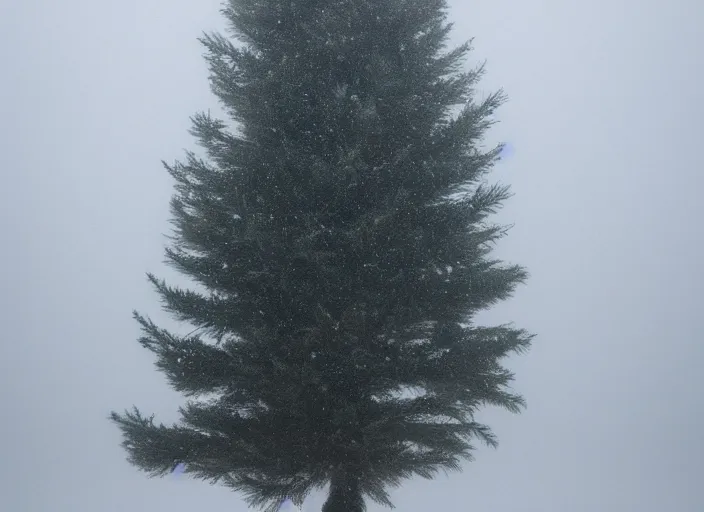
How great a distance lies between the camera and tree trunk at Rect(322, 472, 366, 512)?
6508 millimetres

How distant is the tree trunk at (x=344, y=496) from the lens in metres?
6.51

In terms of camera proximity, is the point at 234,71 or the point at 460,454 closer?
the point at 460,454

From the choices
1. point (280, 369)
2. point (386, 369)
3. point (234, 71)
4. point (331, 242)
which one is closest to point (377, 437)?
point (386, 369)

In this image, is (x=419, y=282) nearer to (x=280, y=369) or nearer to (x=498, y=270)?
(x=498, y=270)

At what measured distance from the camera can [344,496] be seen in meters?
6.52

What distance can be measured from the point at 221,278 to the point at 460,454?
3.67 meters

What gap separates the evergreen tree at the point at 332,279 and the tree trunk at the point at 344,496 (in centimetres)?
2

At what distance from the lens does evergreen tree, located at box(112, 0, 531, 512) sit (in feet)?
20.9

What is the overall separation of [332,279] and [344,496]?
2546 mm

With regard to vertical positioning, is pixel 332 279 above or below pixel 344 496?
above

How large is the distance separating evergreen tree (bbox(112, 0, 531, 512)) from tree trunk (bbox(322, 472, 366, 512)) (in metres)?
0.02

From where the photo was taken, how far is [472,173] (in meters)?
7.42

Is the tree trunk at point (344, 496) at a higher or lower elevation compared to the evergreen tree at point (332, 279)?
lower

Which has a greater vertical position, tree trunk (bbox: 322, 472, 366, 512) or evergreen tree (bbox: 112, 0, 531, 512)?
evergreen tree (bbox: 112, 0, 531, 512)
